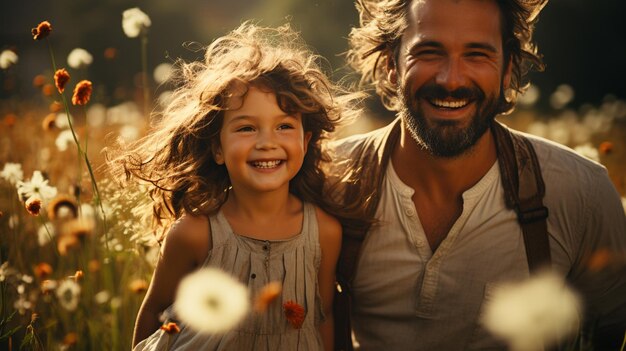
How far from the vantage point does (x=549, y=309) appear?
2053mm

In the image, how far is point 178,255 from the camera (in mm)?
3027

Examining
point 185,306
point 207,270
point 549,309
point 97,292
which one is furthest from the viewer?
point 97,292

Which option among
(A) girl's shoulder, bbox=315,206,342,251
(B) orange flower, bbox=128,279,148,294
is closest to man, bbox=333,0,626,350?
(A) girl's shoulder, bbox=315,206,342,251

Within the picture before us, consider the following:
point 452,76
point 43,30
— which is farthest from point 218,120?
point 452,76

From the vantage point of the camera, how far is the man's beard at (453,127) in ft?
11.4

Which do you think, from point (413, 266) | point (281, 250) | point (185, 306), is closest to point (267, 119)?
point (281, 250)

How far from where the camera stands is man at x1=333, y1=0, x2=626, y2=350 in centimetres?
344

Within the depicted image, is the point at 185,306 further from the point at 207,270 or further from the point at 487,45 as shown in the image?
the point at 487,45

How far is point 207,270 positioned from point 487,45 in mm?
1662

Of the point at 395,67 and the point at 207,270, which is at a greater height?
the point at 395,67

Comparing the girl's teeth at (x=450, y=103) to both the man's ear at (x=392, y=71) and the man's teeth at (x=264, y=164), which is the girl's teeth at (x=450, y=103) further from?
the man's teeth at (x=264, y=164)

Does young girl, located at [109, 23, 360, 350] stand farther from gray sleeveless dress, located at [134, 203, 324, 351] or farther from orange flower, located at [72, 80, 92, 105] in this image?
orange flower, located at [72, 80, 92, 105]

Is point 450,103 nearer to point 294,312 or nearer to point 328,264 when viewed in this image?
point 328,264

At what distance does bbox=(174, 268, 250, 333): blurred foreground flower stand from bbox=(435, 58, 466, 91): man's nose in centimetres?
132
